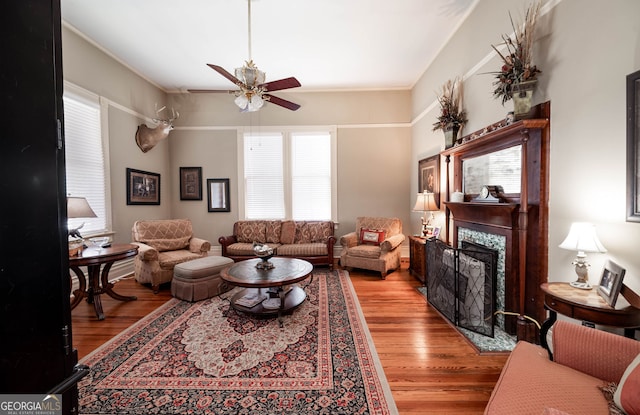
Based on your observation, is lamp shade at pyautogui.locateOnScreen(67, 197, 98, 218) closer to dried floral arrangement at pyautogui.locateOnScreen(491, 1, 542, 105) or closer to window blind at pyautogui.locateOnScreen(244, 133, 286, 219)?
window blind at pyautogui.locateOnScreen(244, 133, 286, 219)

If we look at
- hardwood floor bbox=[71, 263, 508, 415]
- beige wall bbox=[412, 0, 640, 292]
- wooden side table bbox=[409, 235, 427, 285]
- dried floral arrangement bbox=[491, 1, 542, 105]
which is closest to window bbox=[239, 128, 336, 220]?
wooden side table bbox=[409, 235, 427, 285]

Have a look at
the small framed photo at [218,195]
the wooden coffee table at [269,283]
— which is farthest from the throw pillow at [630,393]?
the small framed photo at [218,195]

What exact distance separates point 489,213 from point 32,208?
10.0ft

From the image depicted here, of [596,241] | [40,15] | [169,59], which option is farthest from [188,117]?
[596,241]

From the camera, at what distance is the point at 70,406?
0.79 m

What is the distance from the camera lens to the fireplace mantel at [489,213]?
223cm

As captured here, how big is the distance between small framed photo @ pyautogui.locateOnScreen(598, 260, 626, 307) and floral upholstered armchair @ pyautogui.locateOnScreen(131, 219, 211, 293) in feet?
14.3

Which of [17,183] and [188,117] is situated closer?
[17,183]

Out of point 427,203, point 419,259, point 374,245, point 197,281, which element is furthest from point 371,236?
point 197,281

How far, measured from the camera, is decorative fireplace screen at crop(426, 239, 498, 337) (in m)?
2.38

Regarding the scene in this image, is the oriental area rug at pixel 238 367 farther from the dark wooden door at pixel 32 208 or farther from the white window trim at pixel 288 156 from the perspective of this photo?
the white window trim at pixel 288 156

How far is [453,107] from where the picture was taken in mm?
3316

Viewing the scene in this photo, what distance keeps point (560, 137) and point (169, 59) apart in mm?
5142

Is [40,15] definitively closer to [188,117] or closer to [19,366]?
[19,366]
